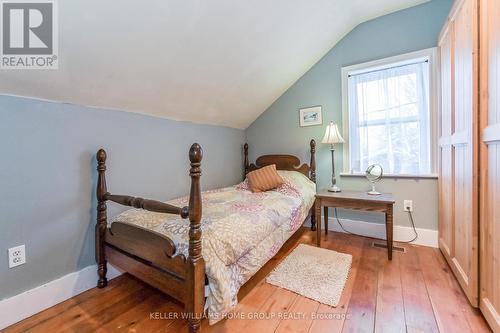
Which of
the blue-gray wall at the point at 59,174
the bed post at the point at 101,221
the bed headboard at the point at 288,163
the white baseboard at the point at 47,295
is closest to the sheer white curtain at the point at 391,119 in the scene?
the bed headboard at the point at 288,163

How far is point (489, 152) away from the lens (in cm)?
121

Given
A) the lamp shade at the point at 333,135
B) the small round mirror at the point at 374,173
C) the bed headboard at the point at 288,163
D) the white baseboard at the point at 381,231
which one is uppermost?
the lamp shade at the point at 333,135

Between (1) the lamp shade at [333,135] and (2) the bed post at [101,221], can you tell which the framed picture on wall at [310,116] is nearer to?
(1) the lamp shade at [333,135]

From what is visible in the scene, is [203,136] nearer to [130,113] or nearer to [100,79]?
[130,113]

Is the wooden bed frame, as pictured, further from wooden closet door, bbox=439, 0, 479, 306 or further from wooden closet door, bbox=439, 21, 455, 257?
wooden closet door, bbox=439, 21, 455, 257

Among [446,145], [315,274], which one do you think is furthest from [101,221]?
[446,145]

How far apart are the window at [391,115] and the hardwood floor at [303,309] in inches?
45.0

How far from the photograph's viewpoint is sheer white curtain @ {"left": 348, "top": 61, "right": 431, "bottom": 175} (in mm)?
2309

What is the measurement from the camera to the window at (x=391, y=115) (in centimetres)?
230

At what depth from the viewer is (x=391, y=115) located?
2449 millimetres

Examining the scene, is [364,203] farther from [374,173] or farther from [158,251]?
[158,251]

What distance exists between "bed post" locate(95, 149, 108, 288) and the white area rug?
1.29 metres

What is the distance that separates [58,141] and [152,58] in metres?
0.90

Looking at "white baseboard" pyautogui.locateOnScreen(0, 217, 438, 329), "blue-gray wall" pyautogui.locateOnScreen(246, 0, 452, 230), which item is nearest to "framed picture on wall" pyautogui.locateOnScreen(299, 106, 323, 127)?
"blue-gray wall" pyautogui.locateOnScreen(246, 0, 452, 230)
